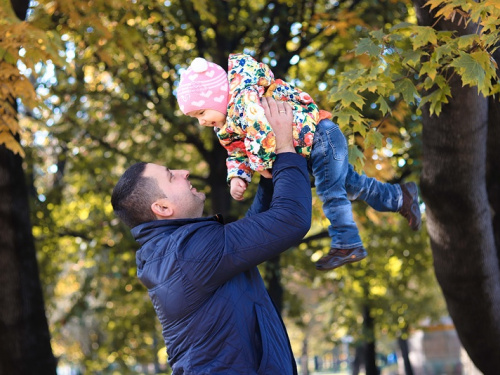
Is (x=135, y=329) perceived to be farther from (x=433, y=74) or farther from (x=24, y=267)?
(x=433, y=74)

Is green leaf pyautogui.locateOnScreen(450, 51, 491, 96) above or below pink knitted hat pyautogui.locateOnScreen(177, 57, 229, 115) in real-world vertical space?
below

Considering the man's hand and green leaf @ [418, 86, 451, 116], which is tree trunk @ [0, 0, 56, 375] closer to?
green leaf @ [418, 86, 451, 116]

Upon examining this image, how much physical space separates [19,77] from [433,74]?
3.55 m

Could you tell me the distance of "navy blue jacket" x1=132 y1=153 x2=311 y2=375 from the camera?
2996 millimetres

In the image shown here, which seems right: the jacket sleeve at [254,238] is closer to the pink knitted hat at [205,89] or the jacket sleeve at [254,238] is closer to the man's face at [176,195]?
the man's face at [176,195]

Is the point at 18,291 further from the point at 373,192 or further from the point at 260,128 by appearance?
the point at 260,128

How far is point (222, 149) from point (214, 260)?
888 cm

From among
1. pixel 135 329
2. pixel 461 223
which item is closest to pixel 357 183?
pixel 461 223

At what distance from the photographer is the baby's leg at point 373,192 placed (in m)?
3.97

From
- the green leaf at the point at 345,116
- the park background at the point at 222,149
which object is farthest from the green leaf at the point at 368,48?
the green leaf at the point at 345,116

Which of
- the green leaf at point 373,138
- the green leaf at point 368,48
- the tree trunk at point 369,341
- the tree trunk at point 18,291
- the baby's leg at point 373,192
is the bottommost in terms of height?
the tree trunk at point 369,341

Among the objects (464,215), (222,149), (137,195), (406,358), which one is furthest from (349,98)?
(406,358)

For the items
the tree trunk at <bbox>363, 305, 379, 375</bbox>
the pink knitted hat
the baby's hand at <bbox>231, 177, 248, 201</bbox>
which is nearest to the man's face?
the baby's hand at <bbox>231, 177, 248, 201</bbox>

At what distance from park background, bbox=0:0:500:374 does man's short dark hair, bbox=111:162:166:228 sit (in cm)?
163
